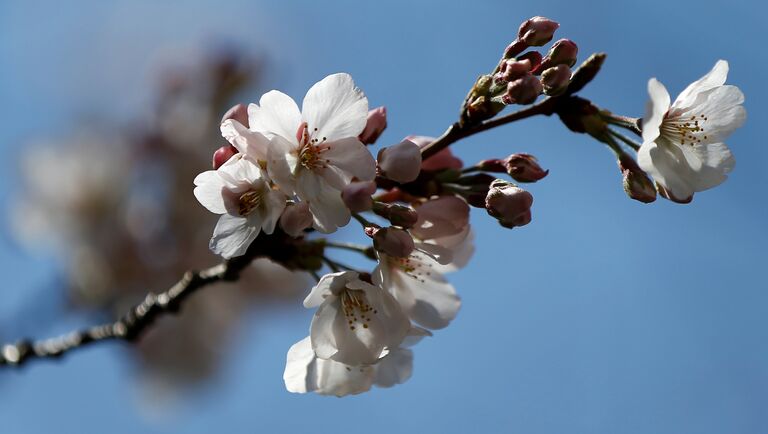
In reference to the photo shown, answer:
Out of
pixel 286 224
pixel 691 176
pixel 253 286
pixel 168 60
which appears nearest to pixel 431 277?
pixel 286 224

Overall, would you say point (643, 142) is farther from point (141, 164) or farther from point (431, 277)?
point (141, 164)

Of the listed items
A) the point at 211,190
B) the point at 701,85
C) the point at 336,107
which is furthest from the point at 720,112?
the point at 211,190

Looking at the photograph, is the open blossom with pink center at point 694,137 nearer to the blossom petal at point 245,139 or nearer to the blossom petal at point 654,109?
the blossom petal at point 654,109

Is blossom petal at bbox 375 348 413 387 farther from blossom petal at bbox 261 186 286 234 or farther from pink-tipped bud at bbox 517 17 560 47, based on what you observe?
pink-tipped bud at bbox 517 17 560 47

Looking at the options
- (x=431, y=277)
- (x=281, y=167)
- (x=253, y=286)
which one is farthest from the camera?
(x=253, y=286)

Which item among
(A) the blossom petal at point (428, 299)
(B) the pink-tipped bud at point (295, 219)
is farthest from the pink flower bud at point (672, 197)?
(B) the pink-tipped bud at point (295, 219)

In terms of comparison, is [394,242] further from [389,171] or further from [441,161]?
[441,161]
